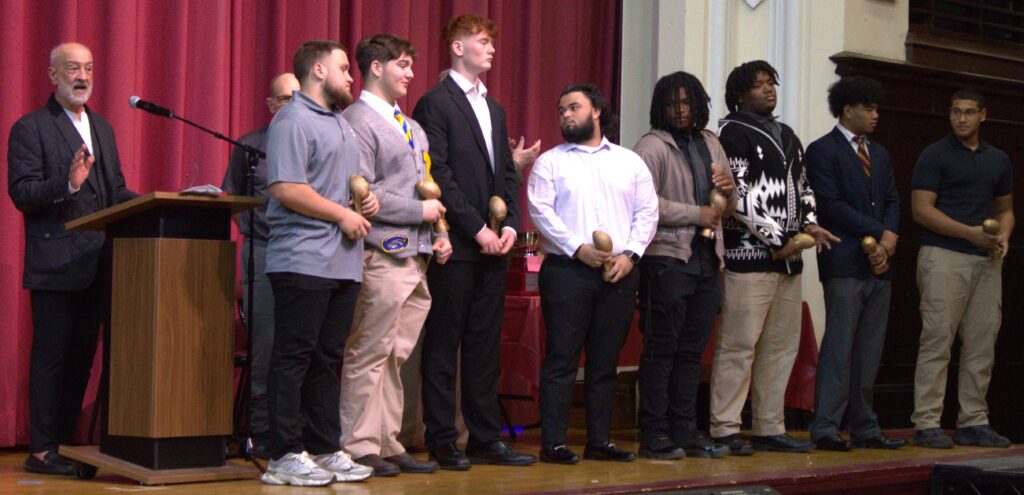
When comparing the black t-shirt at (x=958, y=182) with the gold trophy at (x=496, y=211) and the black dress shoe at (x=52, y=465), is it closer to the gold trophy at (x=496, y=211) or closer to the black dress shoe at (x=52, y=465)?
the gold trophy at (x=496, y=211)

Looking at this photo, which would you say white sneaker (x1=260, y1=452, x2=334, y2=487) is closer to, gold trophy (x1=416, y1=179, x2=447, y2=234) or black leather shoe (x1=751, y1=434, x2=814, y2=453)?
gold trophy (x1=416, y1=179, x2=447, y2=234)

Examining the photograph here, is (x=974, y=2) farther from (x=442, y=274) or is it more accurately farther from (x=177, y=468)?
(x=177, y=468)

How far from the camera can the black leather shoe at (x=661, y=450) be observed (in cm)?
508

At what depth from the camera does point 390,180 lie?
448cm

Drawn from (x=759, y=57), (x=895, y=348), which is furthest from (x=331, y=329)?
(x=895, y=348)

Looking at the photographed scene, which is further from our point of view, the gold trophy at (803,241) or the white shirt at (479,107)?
the gold trophy at (803,241)

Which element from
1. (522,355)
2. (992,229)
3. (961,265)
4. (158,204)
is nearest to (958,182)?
(992,229)

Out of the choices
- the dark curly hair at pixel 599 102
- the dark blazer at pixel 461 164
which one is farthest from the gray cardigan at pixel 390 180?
the dark curly hair at pixel 599 102

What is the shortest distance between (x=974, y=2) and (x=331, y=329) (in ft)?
17.9

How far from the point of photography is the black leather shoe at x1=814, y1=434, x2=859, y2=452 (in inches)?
220

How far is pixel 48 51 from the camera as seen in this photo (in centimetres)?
535

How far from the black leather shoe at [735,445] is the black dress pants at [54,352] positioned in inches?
99.6

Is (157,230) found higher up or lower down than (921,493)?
higher up

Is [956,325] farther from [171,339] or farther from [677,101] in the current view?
[171,339]
